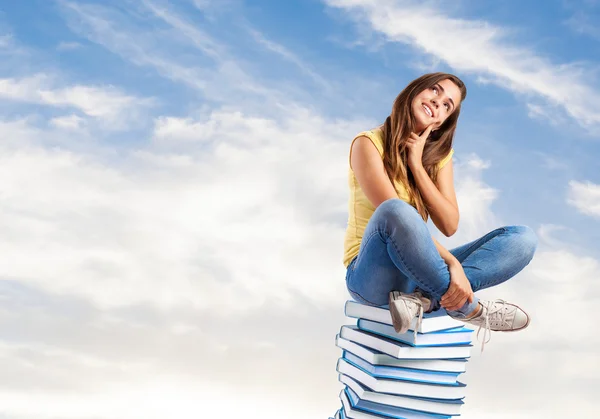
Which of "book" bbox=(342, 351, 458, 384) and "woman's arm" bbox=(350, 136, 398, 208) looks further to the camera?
"woman's arm" bbox=(350, 136, 398, 208)

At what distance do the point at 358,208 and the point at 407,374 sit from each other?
0.82 metres

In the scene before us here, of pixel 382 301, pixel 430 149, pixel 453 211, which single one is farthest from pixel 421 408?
pixel 430 149

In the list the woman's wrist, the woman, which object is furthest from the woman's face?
the woman's wrist

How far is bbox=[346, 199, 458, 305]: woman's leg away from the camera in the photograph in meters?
3.01

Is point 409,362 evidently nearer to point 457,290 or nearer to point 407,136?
point 457,290

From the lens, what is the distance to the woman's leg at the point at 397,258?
3.01 m

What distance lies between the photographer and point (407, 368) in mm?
3232

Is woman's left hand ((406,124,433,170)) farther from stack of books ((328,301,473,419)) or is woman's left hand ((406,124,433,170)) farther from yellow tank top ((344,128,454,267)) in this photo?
stack of books ((328,301,473,419))

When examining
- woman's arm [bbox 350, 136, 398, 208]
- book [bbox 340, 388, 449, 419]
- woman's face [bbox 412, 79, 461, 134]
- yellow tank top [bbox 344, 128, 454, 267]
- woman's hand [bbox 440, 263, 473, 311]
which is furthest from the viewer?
woman's face [bbox 412, 79, 461, 134]

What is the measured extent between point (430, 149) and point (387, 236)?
2.83ft

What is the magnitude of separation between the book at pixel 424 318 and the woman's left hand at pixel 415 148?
0.71 m

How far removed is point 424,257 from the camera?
3025 mm

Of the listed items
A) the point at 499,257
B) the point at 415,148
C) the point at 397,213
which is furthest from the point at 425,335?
the point at 415,148

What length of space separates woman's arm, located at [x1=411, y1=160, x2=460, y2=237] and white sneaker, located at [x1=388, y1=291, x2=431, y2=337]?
59 centimetres
